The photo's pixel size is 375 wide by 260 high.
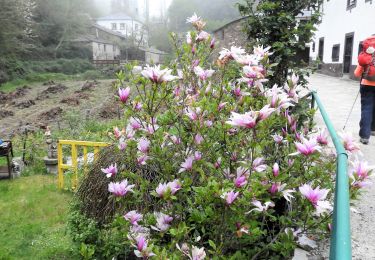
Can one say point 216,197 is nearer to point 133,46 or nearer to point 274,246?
point 274,246

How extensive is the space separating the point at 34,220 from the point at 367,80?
5.17m

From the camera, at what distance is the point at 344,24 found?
21.4 metres

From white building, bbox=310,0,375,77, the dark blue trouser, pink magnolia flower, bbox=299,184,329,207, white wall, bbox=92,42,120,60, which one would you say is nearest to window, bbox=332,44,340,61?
white building, bbox=310,0,375,77

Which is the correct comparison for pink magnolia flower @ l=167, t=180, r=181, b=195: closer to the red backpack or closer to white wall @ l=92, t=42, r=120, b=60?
the red backpack

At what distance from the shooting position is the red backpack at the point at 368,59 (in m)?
5.14

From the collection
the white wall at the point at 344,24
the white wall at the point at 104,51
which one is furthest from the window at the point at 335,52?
the white wall at the point at 104,51

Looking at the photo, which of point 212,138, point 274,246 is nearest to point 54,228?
point 212,138

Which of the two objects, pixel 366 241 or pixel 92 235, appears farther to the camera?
pixel 92 235

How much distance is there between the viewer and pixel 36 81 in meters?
34.4

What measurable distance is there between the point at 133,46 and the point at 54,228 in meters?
58.2

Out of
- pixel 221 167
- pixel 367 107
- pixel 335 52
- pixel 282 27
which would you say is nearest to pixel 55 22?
pixel 335 52

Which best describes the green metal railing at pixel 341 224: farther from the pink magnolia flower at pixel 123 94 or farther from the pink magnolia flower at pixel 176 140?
the pink magnolia flower at pixel 123 94

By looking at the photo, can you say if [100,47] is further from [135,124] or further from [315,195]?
[315,195]

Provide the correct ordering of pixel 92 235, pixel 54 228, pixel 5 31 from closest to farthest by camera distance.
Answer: pixel 92 235 < pixel 54 228 < pixel 5 31
